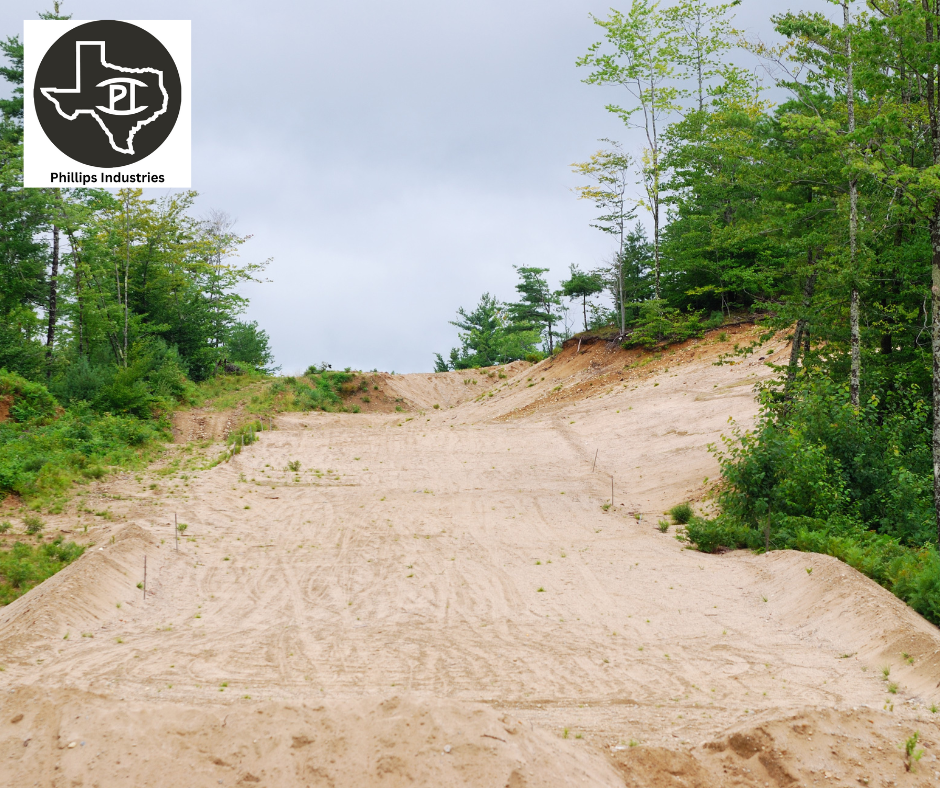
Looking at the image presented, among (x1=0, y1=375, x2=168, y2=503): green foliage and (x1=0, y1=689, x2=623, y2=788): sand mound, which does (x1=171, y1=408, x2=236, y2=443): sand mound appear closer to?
(x1=0, y1=375, x2=168, y2=503): green foliage

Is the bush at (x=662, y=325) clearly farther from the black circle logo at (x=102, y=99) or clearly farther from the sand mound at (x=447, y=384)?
the black circle logo at (x=102, y=99)

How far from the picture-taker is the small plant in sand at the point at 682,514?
17266mm

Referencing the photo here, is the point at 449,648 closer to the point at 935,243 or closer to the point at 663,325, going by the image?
the point at 935,243

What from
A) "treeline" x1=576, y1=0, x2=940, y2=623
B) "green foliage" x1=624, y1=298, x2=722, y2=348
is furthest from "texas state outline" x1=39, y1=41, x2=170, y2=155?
"green foliage" x1=624, y1=298, x2=722, y2=348

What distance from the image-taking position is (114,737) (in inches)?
237

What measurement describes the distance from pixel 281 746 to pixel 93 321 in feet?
96.8

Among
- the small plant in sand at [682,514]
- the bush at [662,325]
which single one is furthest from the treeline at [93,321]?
the bush at [662,325]

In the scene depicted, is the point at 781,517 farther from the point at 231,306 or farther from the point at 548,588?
the point at 231,306

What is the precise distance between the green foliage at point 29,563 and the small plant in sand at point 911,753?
12325 mm

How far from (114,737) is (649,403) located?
910 inches

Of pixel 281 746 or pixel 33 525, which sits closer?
pixel 281 746

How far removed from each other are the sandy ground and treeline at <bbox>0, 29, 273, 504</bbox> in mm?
4062

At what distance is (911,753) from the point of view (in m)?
6.49

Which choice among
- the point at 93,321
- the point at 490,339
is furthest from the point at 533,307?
the point at 93,321
